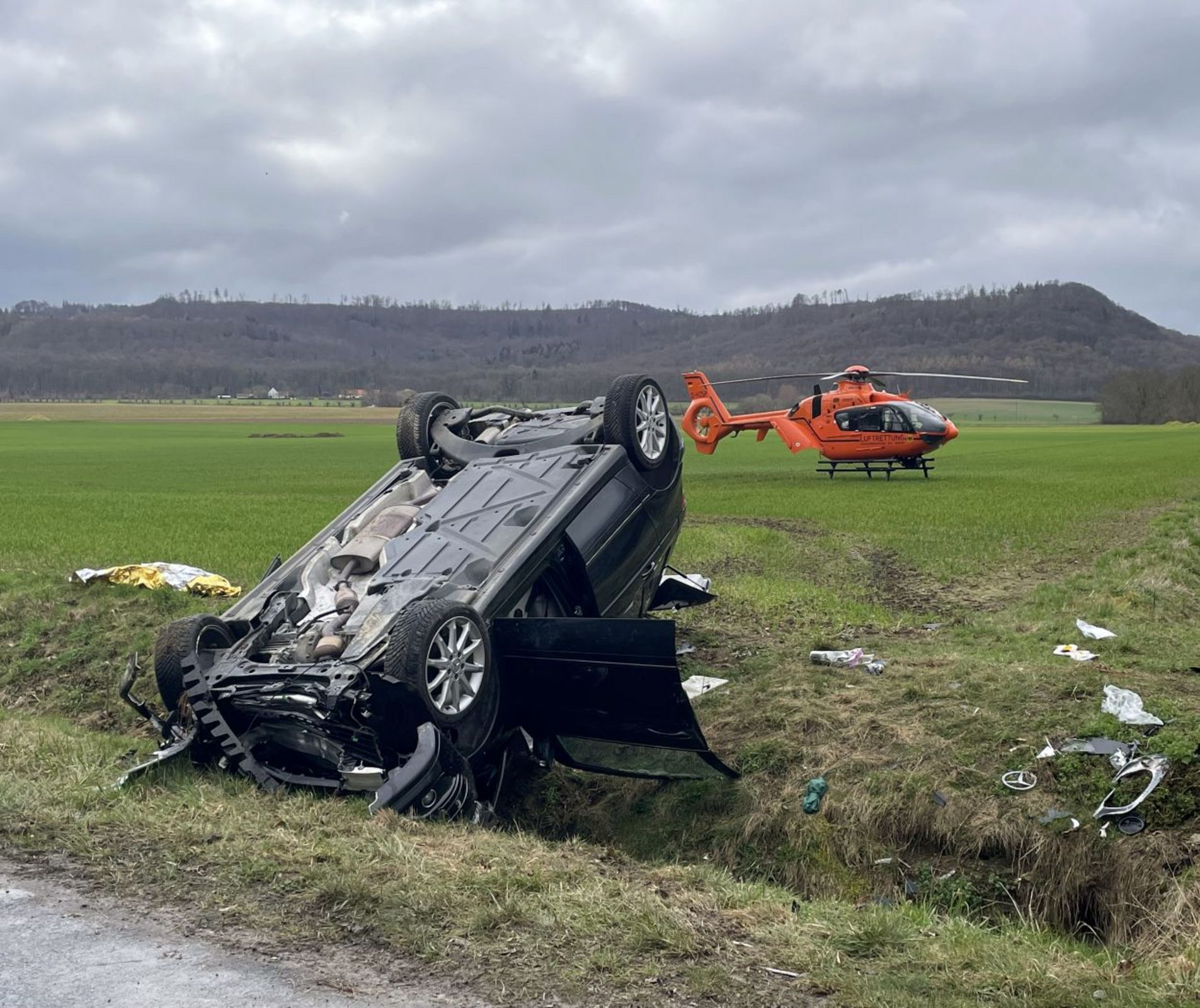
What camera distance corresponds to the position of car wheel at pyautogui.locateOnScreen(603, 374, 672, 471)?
830 centimetres

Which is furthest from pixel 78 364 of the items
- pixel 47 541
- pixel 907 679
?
pixel 907 679

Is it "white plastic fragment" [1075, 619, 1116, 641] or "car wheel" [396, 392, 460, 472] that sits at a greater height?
"car wheel" [396, 392, 460, 472]

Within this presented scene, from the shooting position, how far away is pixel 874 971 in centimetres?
378

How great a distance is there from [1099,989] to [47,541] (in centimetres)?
1634

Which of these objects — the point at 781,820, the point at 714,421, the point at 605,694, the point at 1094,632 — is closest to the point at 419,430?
the point at 605,694

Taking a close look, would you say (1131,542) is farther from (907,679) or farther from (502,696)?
→ (502,696)

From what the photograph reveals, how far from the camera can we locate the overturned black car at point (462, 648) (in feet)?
19.8

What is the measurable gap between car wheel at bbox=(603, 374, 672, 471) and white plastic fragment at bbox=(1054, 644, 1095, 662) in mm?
3440

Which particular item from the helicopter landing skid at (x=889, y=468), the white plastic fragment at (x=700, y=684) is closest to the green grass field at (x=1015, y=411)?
the helicopter landing skid at (x=889, y=468)

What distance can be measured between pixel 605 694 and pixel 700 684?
2681 millimetres

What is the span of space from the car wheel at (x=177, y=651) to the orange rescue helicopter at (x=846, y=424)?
83.3 ft

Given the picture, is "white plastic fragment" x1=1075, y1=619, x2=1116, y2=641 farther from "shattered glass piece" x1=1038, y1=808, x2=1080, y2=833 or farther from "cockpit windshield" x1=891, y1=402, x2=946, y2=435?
"cockpit windshield" x1=891, y1=402, x2=946, y2=435

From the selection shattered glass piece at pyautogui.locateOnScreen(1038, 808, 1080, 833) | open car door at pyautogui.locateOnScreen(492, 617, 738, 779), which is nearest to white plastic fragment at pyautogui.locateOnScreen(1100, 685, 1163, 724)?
shattered glass piece at pyautogui.locateOnScreen(1038, 808, 1080, 833)

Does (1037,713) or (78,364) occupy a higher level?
(78,364)
